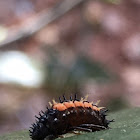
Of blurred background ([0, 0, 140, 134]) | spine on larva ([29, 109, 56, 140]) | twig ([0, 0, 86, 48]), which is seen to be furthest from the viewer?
twig ([0, 0, 86, 48])

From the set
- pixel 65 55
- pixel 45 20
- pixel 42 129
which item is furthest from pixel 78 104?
pixel 45 20

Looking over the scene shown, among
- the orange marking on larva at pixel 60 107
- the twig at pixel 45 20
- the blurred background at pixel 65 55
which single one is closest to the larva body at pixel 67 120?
the orange marking on larva at pixel 60 107

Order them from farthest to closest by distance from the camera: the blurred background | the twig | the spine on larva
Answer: the twig
the blurred background
the spine on larva

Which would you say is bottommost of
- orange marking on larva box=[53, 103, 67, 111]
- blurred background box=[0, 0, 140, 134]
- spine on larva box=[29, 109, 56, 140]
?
spine on larva box=[29, 109, 56, 140]

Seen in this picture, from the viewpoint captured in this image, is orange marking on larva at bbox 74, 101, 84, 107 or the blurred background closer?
orange marking on larva at bbox 74, 101, 84, 107

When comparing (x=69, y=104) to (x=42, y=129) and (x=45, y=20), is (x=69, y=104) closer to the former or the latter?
(x=42, y=129)

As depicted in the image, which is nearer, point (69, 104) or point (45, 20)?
point (69, 104)

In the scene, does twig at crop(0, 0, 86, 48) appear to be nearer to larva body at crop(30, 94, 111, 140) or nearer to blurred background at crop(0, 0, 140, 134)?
blurred background at crop(0, 0, 140, 134)

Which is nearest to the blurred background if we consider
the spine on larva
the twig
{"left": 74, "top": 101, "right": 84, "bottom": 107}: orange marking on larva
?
the twig

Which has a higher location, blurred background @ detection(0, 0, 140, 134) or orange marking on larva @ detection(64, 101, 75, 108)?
blurred background @ detection(0, 0, 140, 134)
